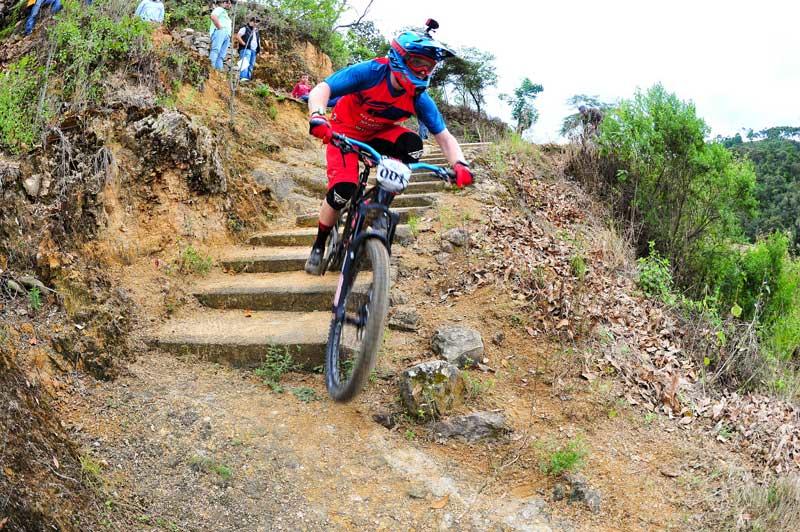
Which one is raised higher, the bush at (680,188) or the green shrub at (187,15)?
the green shrub at (187,15)

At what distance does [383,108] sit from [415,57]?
48 cm

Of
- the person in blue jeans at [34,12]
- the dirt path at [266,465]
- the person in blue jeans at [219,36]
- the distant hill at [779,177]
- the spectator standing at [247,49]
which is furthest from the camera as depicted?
the distant hill at [779,177]

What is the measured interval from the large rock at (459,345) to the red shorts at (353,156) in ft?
4.35

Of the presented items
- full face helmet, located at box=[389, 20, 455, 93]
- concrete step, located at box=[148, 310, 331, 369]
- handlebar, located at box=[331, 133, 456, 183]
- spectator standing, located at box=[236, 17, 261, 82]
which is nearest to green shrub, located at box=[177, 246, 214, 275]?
concrete step, located at box=[148, 310, 331, 369]

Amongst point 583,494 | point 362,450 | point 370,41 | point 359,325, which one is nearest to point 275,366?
point 359,325

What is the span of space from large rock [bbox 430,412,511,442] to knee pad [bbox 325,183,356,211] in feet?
5.65

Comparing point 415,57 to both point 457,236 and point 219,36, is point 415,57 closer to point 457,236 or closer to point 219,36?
point 457,236

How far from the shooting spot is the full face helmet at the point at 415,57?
3.65 meters

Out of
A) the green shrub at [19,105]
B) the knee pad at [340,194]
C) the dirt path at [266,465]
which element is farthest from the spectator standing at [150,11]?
the dirt path at [266,465]

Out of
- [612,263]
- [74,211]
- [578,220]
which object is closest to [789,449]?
[612,263]

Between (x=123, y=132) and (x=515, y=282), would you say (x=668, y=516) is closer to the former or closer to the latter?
(x=515, y=282)

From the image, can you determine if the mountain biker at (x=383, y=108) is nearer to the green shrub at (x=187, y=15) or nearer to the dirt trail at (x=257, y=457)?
the dirt trail at (x=257, y=457)

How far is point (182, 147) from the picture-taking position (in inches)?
221

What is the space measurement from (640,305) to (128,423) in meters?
4.71
